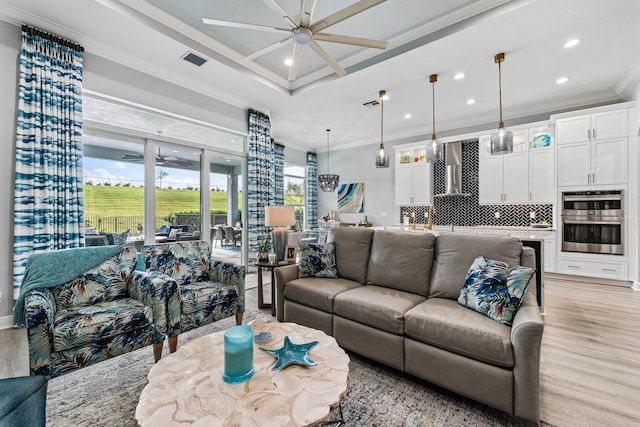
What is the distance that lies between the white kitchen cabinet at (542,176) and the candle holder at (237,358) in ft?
18.8

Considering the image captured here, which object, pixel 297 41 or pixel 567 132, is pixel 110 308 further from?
pixel 567 132

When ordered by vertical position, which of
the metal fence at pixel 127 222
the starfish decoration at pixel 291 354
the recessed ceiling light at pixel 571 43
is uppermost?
the recessed ceiling light at pixel 571 43

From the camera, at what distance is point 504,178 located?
17.7 ft

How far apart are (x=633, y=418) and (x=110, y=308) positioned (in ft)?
11.5

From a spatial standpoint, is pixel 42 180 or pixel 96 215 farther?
Result: pixel 96 215

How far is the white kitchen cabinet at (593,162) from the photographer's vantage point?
4.27 m

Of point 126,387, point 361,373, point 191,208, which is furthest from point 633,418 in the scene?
point 191,208

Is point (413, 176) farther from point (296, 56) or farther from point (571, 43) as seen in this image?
point (296, 56)

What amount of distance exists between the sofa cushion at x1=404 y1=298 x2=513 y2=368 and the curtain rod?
4.41 m

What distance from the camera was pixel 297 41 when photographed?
2.44 metres

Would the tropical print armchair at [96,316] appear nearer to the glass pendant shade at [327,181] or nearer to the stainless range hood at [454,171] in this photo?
the glass pendant shade at [327,181]

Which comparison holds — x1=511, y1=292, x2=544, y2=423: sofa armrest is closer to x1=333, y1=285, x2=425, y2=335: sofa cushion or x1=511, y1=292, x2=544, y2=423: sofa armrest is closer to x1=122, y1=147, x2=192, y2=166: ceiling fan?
x1=333, y1=285, x2=425, y2=335: sofa cushion

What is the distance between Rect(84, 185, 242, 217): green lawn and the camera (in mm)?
3564

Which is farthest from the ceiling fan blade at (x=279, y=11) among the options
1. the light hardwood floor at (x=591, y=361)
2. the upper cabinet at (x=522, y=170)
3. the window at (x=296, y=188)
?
the window at (x=296, y=188)
